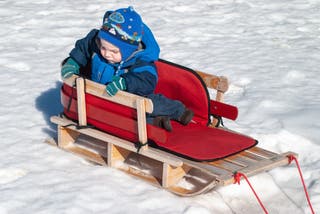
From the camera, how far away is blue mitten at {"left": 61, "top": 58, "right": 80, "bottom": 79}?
510 centimetres

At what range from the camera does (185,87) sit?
5363mm

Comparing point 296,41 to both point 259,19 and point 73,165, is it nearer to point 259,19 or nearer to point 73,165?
point 259,19

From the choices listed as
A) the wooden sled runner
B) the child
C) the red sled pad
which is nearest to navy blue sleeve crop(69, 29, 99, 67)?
the child

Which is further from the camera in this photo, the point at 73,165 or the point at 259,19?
the point at 259,19

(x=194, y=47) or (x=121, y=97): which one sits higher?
(x=121, y=97)

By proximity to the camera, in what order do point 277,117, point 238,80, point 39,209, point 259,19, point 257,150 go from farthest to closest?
1. point 259,19
2. point 238,80
3. point 277,117
4. point 257,150
5. point 39,209

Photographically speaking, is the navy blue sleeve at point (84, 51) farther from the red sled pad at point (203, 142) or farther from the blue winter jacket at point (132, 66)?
the red sled pad at point (203, 142)

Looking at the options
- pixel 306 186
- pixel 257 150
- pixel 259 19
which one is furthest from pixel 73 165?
pixel 259 19

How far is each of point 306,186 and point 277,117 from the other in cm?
126

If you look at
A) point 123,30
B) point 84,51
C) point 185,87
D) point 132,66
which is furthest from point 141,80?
point 84,51

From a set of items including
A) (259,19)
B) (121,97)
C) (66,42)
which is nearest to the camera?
(121,97)

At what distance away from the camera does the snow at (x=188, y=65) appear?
453 centimetres

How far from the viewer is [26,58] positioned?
7473 mm

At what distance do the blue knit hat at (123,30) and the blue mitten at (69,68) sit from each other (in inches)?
16.9
